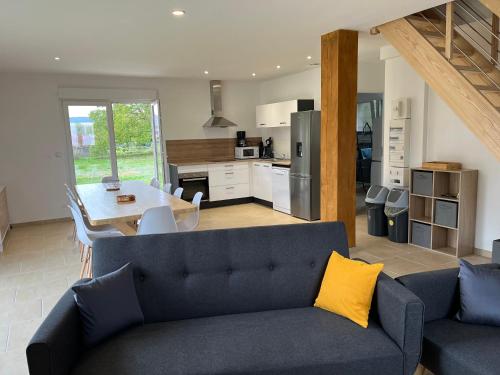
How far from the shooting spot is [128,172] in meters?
7.65

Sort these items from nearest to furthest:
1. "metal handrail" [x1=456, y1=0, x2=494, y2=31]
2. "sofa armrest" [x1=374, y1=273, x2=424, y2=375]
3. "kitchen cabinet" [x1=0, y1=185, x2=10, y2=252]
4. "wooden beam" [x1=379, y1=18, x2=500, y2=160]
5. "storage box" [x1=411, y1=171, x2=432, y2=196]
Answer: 1. "sofa armrest" [x1=374, y1=273, x2=424, y2=375]
2. "wooden beam" [x1=379, y1=18, x2=500, y2=160]
3. "metal handrail" [x1=456, y1=0, x2=494, y2=31]
4. "storage box" [x1=411, y1=171, x2=432, y2=196]
5. "kitchen cabinet" [x1=0, y1=185, x2=10, y2=252]

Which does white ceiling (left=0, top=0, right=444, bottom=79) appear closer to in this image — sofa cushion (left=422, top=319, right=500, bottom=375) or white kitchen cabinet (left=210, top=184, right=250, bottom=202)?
white kitchen cabinet (left=210, top=184, right=250, bottom=202)

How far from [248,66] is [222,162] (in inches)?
80.4

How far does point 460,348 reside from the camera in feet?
5.89

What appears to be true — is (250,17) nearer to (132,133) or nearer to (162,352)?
(162,352)

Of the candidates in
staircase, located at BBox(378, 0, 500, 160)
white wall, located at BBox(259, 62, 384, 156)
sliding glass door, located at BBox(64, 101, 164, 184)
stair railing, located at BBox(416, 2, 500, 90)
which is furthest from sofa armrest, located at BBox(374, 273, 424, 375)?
sliding glass door, located at BBox(64, 101, 164, 184)

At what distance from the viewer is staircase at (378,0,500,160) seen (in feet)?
10.6

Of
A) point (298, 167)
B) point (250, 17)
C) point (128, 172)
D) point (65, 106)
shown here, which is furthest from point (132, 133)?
point (250, 17)

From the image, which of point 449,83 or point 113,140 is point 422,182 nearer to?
point 449,83

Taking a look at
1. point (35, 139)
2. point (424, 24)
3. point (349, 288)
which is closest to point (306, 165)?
point (424, 24)

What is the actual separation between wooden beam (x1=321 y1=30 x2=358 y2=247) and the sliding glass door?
4.18 metres

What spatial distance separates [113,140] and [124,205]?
390 cm

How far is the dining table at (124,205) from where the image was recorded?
10.8 ft

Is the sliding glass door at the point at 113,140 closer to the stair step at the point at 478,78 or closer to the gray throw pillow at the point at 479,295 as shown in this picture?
the stair step at the point at 478,78
